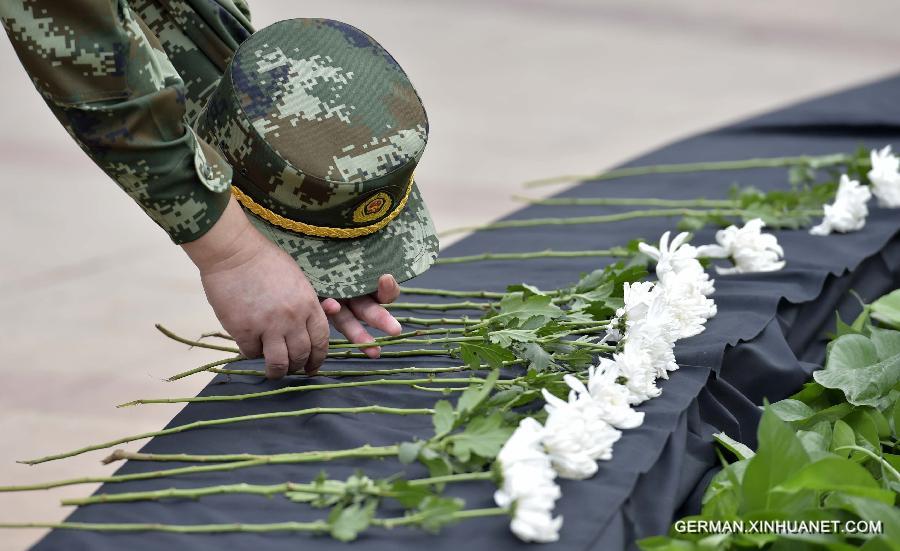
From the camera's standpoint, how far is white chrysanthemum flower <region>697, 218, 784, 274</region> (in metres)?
1.51

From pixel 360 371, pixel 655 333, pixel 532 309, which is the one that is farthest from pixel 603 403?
pixel 360 371

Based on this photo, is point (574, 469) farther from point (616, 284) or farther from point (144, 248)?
point (144, 248)

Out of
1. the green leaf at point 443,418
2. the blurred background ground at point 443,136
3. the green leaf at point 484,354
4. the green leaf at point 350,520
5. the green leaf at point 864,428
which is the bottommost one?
the blurred background ground at point 443,136

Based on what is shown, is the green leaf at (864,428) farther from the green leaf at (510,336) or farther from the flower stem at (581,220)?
the flower stem at (581,220)

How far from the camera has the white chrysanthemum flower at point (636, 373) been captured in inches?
40.8

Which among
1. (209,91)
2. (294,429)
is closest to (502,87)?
(209,91)

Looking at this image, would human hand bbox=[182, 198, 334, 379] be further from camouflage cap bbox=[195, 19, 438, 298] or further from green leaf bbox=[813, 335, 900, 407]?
green leaf bbox=[813, 335, 900, 407]

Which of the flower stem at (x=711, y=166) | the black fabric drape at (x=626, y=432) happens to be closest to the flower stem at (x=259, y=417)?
the black fabric drape at (x=626, y=432)

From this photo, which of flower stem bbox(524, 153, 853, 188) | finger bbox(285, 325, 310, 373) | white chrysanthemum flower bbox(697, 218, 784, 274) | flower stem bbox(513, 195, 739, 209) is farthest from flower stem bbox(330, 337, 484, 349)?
flower stem bbox(524, 153, 853, 188)

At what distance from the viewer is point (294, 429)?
1094mm

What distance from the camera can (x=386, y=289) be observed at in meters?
1.20

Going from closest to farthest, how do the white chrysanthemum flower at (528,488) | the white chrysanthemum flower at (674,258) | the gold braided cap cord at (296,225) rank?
the white chrysanthemum flower at (528,488) → the gold braided cap cord at (296,225) → the white chrysanthemum flower at (674,258)

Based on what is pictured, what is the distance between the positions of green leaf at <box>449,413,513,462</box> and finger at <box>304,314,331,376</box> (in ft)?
0.83

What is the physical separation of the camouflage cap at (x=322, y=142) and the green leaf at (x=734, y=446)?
374 mm
